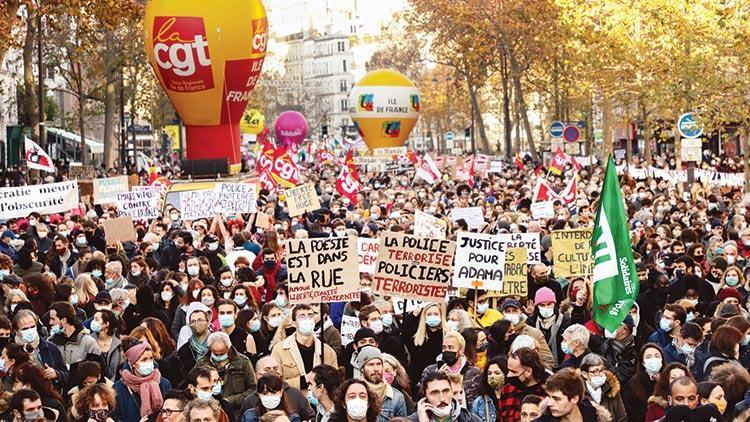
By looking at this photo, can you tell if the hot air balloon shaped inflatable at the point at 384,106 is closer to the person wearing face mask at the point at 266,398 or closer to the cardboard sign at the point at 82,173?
the cardboard sign at the point at 82,173

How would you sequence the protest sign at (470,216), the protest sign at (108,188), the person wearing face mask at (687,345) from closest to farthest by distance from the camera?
the person wearing face mask at (687,345), the protest sign at (470,216), the protest sign at (108,188)

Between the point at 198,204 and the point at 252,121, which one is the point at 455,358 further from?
the point at 252,121

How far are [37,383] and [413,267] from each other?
434 cm

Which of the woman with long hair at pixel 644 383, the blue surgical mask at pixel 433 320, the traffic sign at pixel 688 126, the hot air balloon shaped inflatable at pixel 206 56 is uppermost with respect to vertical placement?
the hot air balloon shaped inflatable at pixel 206 56

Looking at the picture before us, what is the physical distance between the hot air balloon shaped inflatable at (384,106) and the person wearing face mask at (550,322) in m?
60.6

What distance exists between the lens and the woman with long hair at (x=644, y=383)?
454 inches

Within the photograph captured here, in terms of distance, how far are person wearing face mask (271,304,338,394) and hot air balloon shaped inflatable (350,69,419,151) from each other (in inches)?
2446

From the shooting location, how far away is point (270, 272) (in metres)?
18.6

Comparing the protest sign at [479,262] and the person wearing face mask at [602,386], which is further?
the protest sign at [479,262]

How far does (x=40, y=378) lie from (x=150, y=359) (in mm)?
751

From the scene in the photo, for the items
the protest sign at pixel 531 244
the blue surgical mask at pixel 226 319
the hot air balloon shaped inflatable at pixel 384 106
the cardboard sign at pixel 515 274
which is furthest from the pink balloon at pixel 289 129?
the blue surgical mask at pixel 226 319

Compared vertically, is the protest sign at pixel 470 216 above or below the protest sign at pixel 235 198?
below

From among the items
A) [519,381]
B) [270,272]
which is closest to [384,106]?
[270,272]

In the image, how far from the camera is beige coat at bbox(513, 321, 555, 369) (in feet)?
42.8
